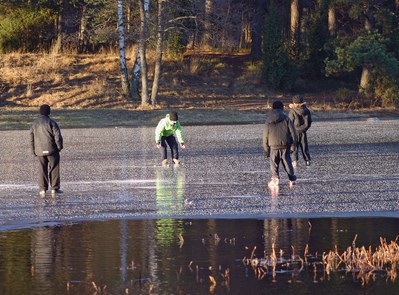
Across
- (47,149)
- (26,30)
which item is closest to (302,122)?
(47,149)

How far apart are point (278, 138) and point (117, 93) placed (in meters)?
34.1

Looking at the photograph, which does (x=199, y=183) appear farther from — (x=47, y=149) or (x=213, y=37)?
(x=213, y=37)

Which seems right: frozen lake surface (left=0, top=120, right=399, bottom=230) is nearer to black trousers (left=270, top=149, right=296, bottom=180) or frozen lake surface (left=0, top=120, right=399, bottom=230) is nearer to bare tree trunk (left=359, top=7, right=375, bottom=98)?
black trousers (left=270, top=149, right=296, bottom=180)

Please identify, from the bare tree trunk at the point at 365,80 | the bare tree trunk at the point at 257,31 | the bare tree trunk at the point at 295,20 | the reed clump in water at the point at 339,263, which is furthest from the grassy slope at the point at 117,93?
the reed clump in water at the point at 339,263

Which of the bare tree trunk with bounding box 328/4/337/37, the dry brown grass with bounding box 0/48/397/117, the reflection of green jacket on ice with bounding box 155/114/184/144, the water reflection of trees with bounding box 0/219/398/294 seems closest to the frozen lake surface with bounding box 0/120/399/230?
the reflection of green jacket on ice with bounding box 155/114/184/144

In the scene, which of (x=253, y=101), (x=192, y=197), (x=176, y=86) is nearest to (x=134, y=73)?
(x=176, y=86)

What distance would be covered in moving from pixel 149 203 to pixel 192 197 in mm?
978

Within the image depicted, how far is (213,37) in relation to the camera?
1879 inches

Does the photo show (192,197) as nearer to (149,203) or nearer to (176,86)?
(149,203)

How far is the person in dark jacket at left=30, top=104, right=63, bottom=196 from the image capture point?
56.2 feet

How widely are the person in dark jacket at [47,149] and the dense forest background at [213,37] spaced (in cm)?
2948

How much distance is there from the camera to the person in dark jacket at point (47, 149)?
17.1 metres

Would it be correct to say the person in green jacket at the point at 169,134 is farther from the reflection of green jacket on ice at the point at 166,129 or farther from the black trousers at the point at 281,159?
the black trousers at the point at 281,159

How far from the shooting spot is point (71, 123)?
43656mm
